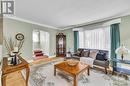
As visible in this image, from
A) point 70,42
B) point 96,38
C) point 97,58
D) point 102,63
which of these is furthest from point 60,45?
point 102,63

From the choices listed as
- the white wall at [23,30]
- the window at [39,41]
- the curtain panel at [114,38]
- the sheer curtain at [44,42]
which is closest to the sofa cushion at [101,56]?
the curtain panel at [114,38]

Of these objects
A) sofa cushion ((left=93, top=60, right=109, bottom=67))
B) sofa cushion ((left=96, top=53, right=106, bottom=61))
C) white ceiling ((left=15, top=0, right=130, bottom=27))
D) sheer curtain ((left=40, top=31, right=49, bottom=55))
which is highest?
white ceiling ((left=15, top=0, right=130, bottom=27))

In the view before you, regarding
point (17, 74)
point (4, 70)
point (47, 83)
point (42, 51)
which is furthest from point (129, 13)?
point (42, 51)

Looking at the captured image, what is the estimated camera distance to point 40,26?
5.74 meters

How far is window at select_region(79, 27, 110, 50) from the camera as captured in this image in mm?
4480

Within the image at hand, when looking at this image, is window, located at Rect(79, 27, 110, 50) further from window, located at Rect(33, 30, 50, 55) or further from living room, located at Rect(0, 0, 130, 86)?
window, located at Rect(33, 30, 50, 55)

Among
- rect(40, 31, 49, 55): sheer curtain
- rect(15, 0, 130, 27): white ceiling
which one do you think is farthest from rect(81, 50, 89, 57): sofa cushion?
rect(40, 31, 49, 55): sheer curtain

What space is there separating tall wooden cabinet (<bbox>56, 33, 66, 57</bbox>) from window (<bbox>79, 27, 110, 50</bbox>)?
134cm

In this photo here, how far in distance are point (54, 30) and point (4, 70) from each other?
17.1ft

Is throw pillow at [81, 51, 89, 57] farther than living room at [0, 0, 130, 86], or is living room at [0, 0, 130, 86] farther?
throw pillow at [81, 51, 89, 57]

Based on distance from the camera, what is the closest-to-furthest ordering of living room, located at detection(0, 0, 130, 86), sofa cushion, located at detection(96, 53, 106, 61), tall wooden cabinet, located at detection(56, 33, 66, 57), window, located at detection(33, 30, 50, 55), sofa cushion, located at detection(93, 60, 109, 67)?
living room, located at detection(0, 0, 130, 86)
sofa cushion, located at detection(93, 60, 109, 67)
sofa cushion, located at detection(96, 53, 106, 61)
tall wooden cabinet, located at detection(56, 33, 66, 57)
window, located at detection(33, 30, 50, 55)

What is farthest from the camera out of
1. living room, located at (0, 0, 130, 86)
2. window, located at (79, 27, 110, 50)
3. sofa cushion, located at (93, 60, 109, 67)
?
window, located at (79, 27, 110, 50)

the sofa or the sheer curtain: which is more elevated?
the sheer curtain

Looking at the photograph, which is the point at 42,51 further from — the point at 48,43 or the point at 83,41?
the point at 83,41
